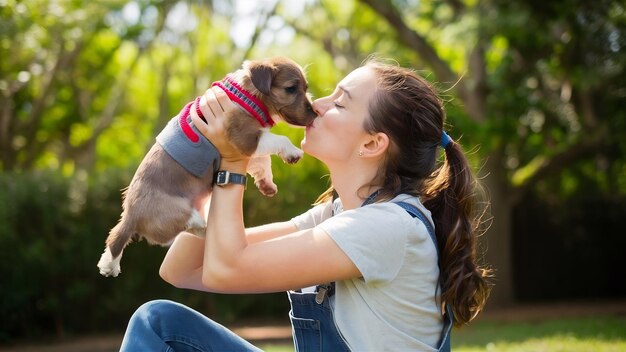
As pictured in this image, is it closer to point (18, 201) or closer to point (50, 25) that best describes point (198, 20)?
point (50, 25)

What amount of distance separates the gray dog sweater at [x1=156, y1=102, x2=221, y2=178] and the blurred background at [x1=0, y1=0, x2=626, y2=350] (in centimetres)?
479

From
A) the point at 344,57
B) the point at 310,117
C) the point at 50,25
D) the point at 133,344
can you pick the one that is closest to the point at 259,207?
the point at 50,25

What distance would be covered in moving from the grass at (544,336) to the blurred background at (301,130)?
51.5 inches

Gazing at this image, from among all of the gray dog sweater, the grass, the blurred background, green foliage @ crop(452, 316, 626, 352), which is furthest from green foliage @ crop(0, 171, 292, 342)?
the gray dog sweater

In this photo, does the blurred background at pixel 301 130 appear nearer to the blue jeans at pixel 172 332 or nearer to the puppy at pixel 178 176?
the puppy at pixel 178 176

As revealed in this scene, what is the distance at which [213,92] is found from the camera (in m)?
3.69

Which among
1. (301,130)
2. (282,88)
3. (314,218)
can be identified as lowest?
(314,218)

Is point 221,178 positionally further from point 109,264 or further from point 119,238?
point 109,264

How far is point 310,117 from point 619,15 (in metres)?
10.3

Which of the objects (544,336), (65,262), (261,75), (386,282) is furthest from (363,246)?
(65,262)

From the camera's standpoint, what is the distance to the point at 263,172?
4.23 meters

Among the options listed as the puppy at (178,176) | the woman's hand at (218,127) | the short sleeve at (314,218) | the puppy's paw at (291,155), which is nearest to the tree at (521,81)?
the puppy's paw at (291,155)

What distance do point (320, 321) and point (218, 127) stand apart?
3.35 feet

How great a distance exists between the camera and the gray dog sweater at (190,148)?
3.63 meters
